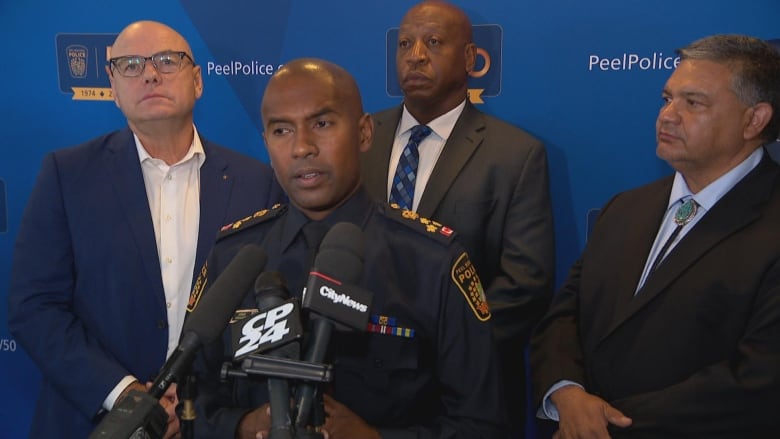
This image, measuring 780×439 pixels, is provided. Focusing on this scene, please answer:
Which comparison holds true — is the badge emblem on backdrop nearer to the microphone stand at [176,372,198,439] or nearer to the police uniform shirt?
the police uniform shirt

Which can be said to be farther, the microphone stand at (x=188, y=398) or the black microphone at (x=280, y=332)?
the microphone stand at (x=188, y=398)

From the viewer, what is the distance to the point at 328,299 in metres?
0.92

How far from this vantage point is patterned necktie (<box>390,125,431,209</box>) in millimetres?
2523

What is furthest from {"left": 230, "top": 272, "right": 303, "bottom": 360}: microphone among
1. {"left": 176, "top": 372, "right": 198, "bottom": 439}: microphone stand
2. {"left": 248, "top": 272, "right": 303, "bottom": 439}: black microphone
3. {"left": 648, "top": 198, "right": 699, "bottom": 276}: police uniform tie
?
{"left": 648, "top": 198, "right": 699, "bottom": 276}: police uniform tie

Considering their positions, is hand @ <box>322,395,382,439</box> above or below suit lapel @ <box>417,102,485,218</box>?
below

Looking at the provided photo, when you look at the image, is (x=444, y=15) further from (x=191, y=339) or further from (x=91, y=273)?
(x=191, y=339)

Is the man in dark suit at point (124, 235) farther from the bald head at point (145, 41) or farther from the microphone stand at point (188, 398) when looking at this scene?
the microphone stand at point (188, 398)

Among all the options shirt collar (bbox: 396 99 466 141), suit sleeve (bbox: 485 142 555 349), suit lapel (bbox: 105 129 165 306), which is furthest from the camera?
shirt collar (bbox: 396 99 466 141)

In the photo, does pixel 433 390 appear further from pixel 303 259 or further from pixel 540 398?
pixel 540 398

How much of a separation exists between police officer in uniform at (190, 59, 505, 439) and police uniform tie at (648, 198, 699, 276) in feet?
2.02

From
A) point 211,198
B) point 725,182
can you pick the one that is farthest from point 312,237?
→ point 725,182

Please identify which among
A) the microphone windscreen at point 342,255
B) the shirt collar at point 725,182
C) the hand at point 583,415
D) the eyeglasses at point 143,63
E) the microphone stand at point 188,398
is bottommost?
the hand at point 583,415

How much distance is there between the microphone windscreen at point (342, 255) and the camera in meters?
0.97

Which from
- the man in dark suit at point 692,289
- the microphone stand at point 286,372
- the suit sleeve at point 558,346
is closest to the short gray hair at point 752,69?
the man in dark suit at point 692,289
